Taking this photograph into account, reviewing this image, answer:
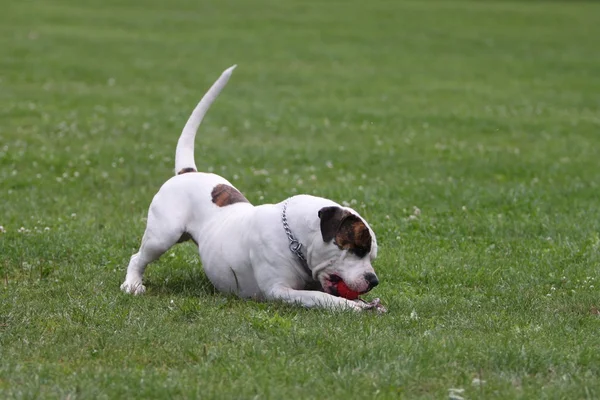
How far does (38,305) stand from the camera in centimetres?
732

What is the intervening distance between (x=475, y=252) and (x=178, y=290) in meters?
2.83

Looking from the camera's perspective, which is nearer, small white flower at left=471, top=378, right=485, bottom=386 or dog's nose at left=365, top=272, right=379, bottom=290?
small white flower at left=471, top=378, right=485, bottom=386

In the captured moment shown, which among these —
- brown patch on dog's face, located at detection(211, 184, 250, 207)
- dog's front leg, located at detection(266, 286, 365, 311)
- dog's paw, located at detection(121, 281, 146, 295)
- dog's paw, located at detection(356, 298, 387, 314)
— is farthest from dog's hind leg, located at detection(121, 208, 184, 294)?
dog's paw, located at detection(356, 298, 387, 314)

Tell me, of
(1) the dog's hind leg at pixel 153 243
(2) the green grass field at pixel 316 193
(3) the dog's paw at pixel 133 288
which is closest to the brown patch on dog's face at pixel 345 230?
(2) the green grass field at pixel 316 193

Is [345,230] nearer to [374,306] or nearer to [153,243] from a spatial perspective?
[374,306]

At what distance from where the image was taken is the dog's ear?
22.9ft

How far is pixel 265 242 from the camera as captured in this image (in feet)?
24.2

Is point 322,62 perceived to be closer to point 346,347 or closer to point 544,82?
point 544,82

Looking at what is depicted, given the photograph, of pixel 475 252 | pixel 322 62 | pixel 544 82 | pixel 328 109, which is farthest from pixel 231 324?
pixel 322 62

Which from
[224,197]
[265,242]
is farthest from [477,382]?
[224,197]

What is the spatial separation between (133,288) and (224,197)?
1009 mm

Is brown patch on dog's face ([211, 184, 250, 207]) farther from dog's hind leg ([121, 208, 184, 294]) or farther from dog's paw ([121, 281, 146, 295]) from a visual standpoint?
dog's paw ([121, 281, 146, 295])

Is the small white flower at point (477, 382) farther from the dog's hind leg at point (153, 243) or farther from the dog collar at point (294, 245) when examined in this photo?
the dog's hind leg at point (153, 243)

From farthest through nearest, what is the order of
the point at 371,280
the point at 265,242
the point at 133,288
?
the point at 133,288 → the point at 265,242 → the point at 371,280
